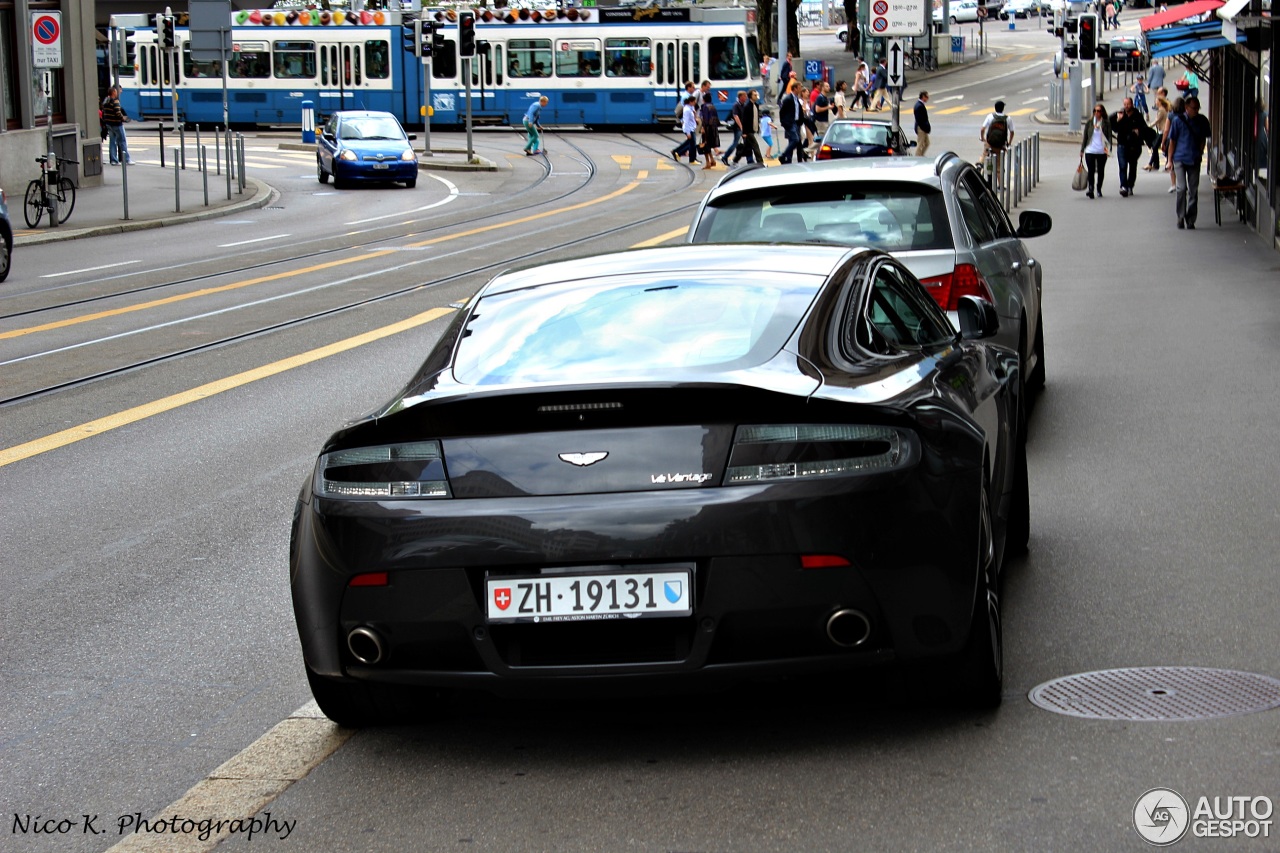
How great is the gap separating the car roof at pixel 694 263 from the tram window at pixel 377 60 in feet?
173

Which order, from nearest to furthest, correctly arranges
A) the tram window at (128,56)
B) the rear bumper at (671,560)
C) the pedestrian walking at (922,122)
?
the rear bumper at (671,560) → the pedestrian walking at (922,122) → the tram window at (128,56)

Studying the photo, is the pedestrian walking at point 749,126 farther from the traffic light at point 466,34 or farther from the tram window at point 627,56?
the tram window at point 627,56

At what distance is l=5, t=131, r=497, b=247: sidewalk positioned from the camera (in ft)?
93.7

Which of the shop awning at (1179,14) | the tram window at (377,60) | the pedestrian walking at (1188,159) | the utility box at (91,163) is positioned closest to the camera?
the shop awning at (1179,14)

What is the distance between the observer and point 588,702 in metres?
5.39

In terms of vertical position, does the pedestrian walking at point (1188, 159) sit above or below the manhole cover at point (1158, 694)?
above

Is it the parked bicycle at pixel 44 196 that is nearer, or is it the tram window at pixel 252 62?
the parked bicycle at pixel 44 196

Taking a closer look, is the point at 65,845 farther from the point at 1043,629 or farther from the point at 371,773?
the point at 1043,629

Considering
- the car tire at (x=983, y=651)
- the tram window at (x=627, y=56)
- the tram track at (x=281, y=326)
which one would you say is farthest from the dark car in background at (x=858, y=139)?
the car tire at (x=983, y=651)

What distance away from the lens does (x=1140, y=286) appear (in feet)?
61.9

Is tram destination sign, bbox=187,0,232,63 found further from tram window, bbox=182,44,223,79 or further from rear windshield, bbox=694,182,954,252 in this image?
rear windshield, bbox=694,182,954,252

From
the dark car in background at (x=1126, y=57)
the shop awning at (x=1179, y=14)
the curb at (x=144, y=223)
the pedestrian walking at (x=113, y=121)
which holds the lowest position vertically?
the curb at (x=144, y=223)

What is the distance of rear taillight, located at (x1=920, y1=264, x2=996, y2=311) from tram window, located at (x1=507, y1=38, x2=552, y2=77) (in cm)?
4778

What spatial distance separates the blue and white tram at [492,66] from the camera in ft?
178
